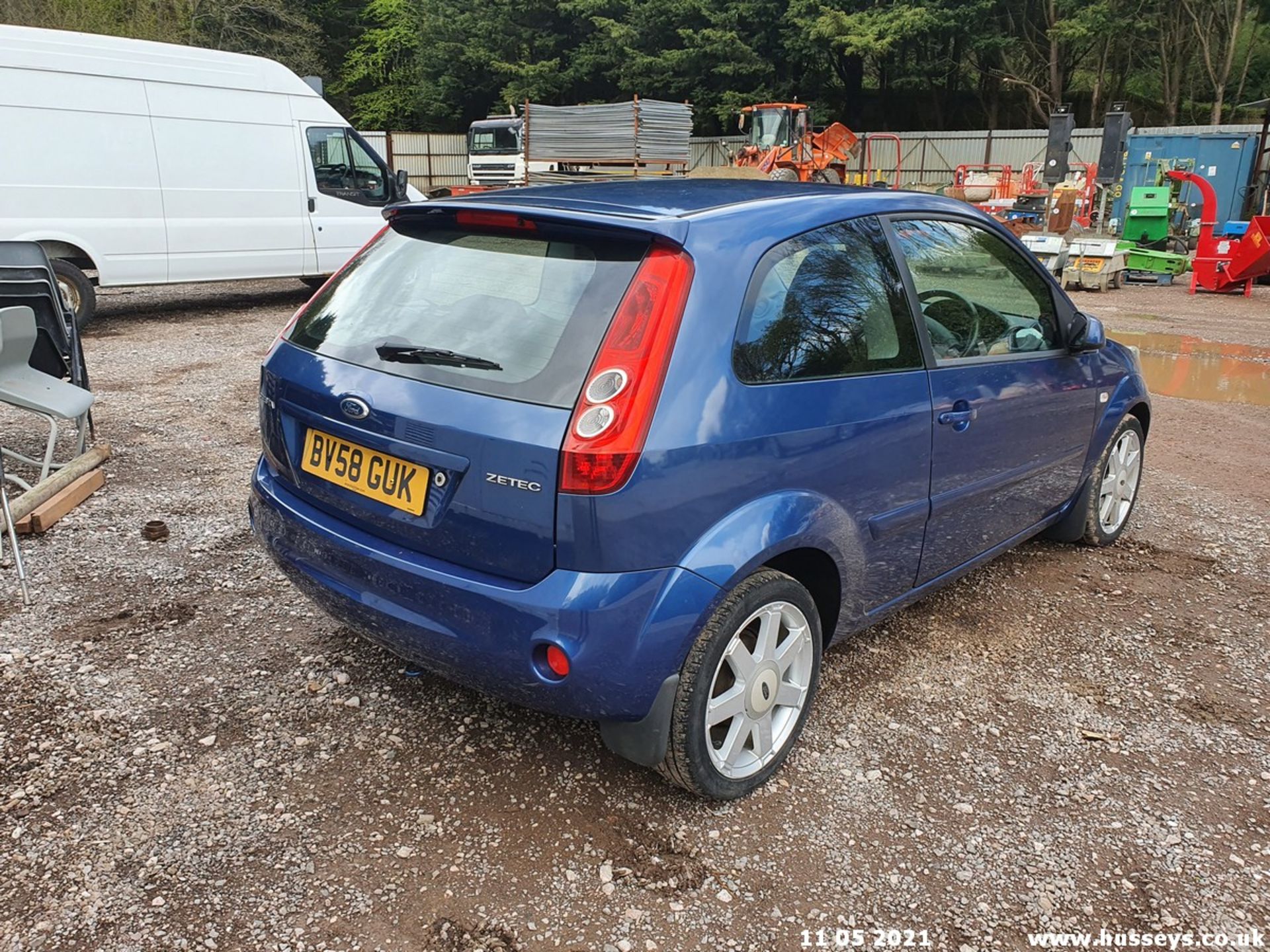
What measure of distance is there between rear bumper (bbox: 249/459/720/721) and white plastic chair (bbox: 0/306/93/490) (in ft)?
9.25

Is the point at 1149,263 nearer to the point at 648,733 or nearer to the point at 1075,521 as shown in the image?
the point at 1075,521

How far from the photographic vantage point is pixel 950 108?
37.0 meters

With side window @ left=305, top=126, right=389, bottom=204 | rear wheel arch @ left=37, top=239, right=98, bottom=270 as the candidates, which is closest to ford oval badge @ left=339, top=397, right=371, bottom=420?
rear wheel arch @ left=37, top=239, right=98, bottom=270

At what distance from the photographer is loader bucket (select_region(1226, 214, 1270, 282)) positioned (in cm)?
1355

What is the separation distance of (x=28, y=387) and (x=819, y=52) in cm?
3344

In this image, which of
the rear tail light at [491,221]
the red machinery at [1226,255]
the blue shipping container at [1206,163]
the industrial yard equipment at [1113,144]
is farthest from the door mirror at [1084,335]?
the blue shipping container at [1206,163]

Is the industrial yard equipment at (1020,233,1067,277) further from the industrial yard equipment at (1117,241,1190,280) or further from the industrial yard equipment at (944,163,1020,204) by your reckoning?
the industrial yard equipment at (944,163,1020,204)

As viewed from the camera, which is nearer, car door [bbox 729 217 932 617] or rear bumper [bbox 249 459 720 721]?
rear bumper [bbox 249 459 720 721]

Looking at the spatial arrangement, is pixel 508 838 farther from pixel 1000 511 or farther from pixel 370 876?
pixel 1000 511

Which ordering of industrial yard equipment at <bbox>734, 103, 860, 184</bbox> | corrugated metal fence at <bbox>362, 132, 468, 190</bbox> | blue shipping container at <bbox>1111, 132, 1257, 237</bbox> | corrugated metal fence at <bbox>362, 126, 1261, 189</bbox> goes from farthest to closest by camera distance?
corrugated metal fence at <bbox>362, 132, 468, 190</bbox> → corrugated metal fence at <bbox>362, 126, 1261, 189</bbox> → industrial yard equipment at <bbox>734, 103, 860, 184</bbox> → blue shipping container at <bbox>1111, 132, 1257, 237</bbox>

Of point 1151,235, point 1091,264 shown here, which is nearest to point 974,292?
point 1091,264

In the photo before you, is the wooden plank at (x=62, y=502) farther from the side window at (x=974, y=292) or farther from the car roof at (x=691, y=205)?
the side window at (x=974, y=292)

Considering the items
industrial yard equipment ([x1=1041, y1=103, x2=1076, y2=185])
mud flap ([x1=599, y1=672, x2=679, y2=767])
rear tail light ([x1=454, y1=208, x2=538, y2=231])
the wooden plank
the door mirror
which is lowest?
the wooden plank

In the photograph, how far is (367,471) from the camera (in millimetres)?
2512
